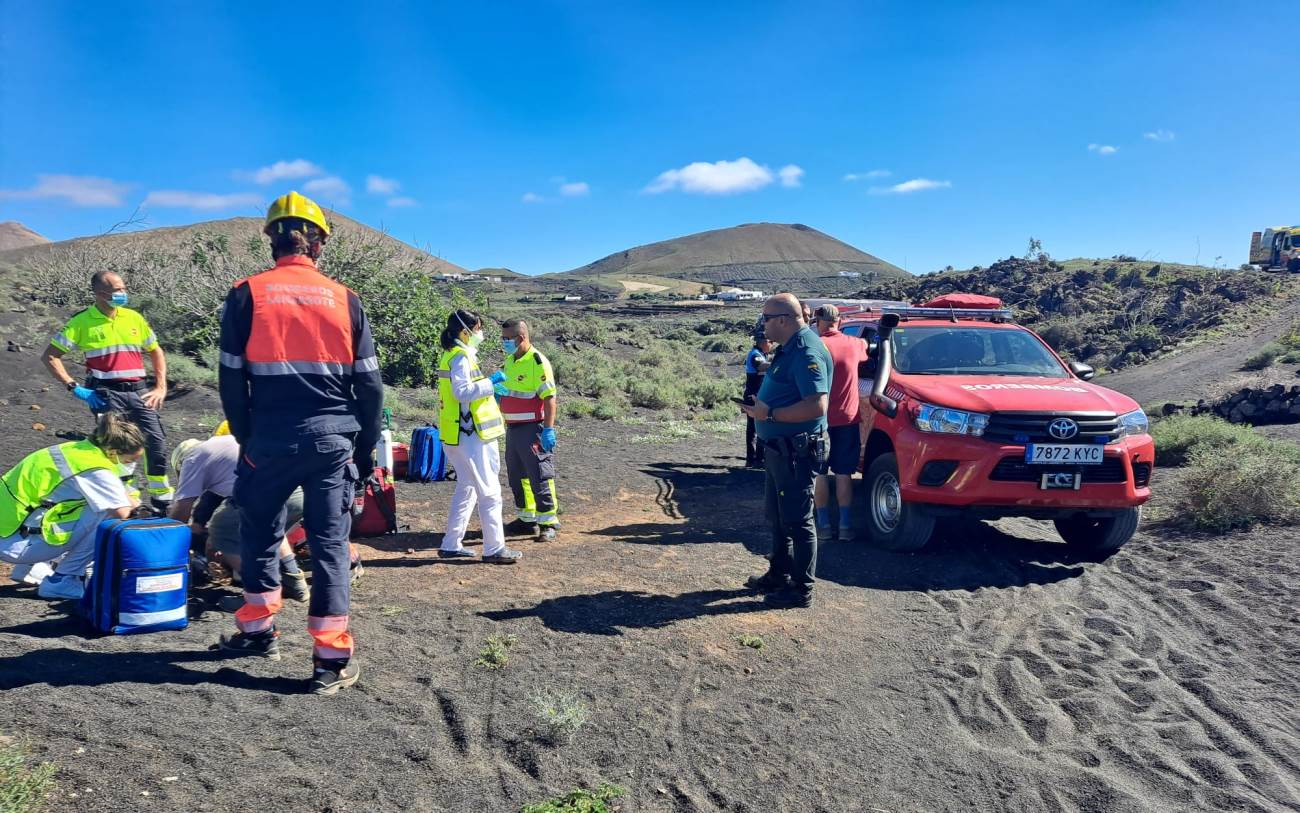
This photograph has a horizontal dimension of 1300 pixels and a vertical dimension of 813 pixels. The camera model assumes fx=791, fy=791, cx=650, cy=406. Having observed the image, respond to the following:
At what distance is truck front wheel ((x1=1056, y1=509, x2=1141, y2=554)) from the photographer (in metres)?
6.25

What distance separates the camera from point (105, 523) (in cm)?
411

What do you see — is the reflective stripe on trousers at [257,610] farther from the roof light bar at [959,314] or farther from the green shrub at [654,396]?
the green shrub at [654,396]

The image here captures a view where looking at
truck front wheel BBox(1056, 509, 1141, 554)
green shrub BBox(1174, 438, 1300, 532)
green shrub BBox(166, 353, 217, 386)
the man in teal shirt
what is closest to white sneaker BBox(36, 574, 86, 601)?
the man in teal shirt

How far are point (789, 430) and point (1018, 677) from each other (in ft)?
6.12

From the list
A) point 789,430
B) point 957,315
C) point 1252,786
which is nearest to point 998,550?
point 957,315

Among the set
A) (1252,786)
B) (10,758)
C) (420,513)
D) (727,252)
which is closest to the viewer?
(10,758)

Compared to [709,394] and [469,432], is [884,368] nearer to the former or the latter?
Result: [469,432]

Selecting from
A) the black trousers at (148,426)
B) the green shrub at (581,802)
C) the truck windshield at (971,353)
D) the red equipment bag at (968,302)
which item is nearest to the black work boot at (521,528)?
the black trousers at (148,426)

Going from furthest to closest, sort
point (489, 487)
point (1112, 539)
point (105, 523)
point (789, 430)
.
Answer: point (1112, 539)
point (489, 487)
point (789, 430)
point (105, 523)

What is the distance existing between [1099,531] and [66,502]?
23.9ft

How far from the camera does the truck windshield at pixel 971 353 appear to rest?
7078 mm

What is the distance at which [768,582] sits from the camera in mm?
5473

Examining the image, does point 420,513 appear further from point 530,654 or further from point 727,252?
point 727,252

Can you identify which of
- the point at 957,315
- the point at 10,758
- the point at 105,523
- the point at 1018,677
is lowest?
the point at 1018,677
